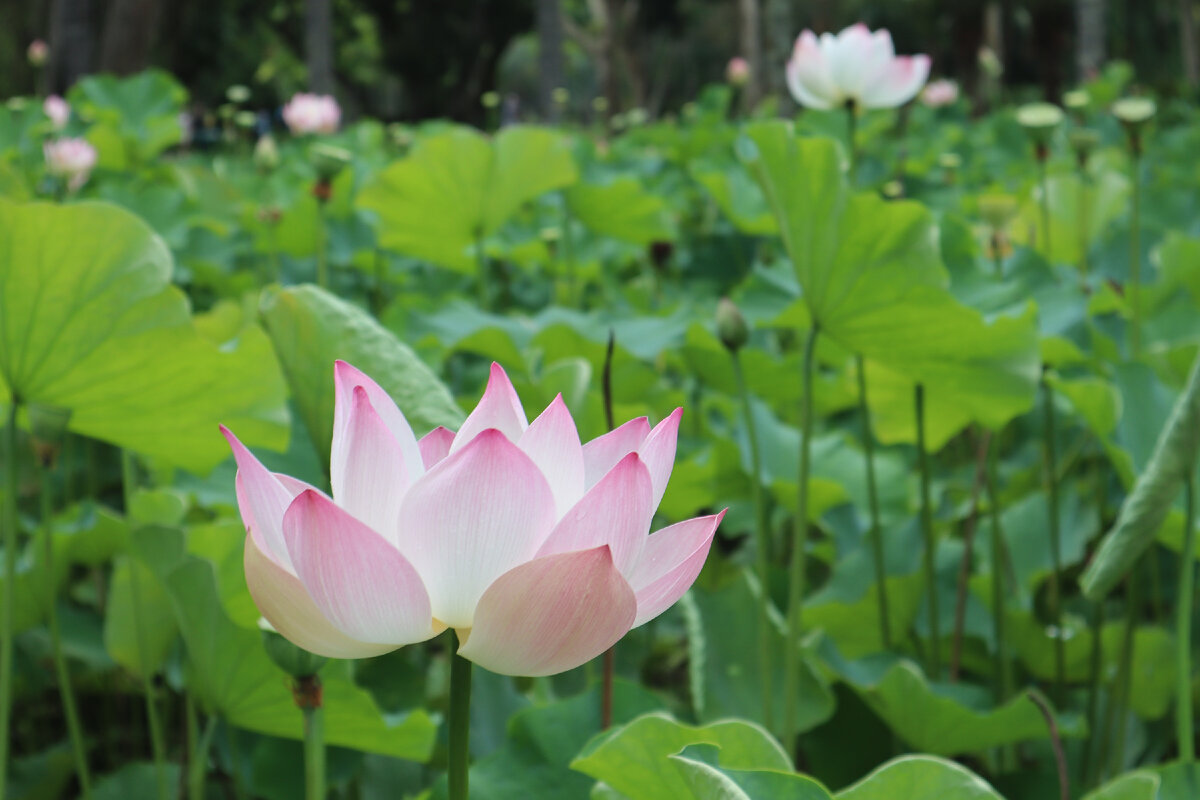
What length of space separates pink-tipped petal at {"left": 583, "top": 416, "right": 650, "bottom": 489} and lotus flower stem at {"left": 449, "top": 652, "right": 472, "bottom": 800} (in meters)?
0.07

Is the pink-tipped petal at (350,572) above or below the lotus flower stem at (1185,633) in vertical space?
above

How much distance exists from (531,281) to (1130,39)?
15.1 m

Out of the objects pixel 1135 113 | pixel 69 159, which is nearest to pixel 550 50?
pixel 69 159

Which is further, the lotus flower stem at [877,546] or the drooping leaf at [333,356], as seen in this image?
the lotus flower stem at [877,546]

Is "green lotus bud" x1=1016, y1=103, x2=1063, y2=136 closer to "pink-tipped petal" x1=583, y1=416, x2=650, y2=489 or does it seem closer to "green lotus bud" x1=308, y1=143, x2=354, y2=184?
"green lotus bud" x1=308, y1=143, x2=354, y2=184

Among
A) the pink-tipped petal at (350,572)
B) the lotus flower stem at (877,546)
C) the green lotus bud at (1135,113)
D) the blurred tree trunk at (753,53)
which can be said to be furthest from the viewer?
the blurred tree trunk at (753,53)

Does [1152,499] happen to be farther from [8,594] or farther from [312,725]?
[8,594]

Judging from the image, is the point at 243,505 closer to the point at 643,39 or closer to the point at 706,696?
the point at 706,696

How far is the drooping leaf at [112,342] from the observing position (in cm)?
60

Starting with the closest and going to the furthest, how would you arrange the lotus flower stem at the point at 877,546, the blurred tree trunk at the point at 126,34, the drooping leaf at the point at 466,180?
1. the lotus flower stem at the point at 877,546
2. the drooping leaf at the point at 466,180
3. the blurred tree trunk at the point at 126,34

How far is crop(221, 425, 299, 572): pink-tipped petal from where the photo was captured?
330mm

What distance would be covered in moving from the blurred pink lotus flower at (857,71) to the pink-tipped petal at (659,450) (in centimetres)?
99

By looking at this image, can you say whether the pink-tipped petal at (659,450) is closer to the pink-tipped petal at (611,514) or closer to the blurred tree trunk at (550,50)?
the pink-tipped petal at (611,514)

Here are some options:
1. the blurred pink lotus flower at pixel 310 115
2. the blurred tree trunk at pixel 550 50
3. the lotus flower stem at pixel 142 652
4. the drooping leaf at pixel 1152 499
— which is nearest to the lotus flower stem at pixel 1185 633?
→ the drooping leaf at pixel 1152 499
